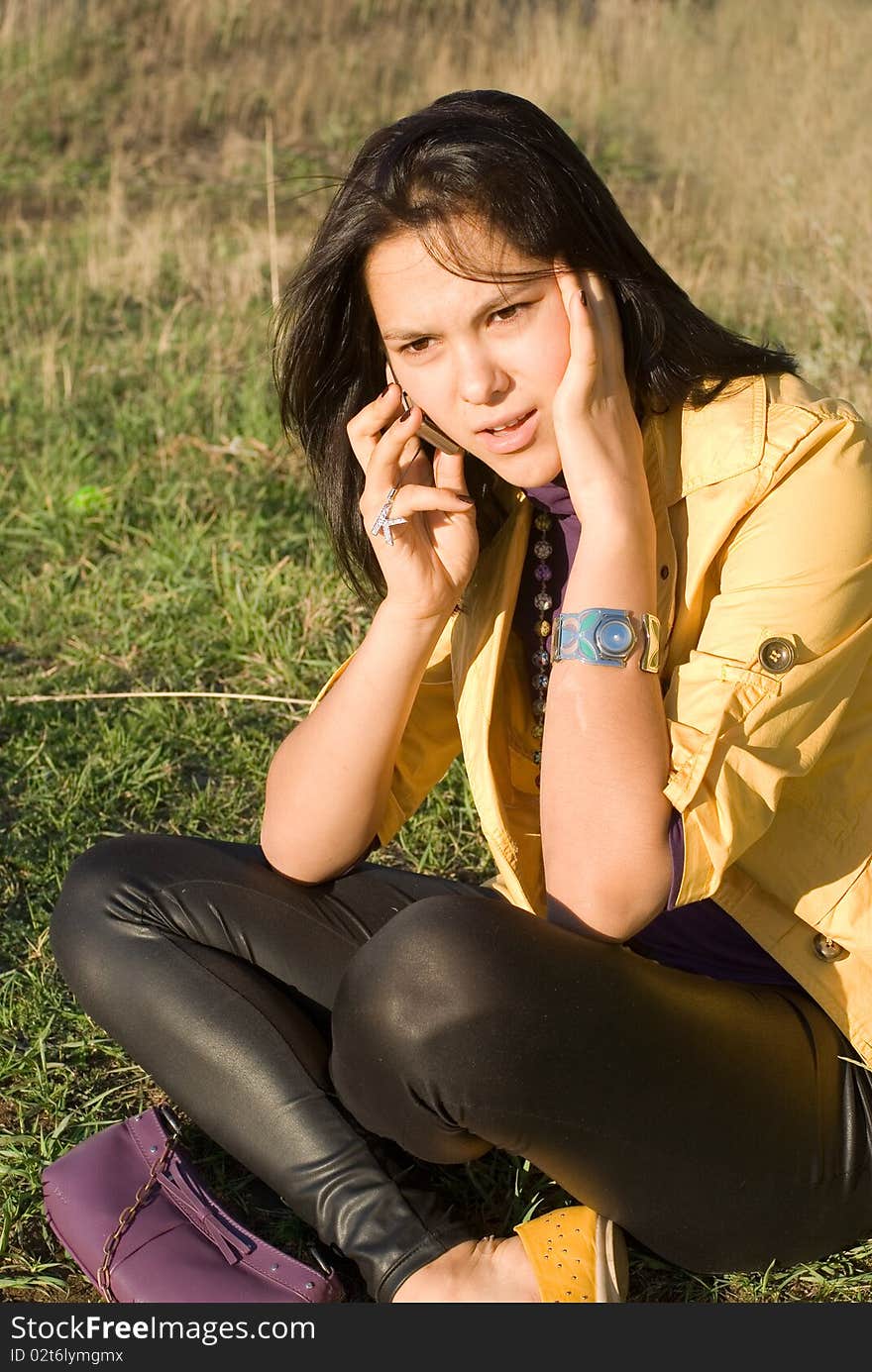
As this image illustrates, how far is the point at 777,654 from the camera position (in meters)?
1.94

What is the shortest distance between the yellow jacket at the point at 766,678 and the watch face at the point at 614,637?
0.29 ft

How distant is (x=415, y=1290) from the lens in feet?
6.71

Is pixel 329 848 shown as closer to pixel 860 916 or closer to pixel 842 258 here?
pixel 860 916

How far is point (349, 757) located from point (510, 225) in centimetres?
83

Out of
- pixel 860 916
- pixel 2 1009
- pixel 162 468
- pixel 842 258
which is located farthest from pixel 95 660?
pixel 842 258

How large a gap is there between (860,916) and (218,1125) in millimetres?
995

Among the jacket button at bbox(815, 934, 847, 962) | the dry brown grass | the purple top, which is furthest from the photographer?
the dry brown grass

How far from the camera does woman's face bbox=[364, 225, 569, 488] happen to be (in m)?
2.05

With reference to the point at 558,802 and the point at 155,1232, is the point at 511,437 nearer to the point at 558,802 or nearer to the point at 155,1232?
the point at 558,802

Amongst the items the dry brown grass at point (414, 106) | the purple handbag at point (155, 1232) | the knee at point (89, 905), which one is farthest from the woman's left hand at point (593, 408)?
the dry brown grass at point (414, 106)

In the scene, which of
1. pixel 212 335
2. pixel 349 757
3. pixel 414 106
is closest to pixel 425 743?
pixel 349 757

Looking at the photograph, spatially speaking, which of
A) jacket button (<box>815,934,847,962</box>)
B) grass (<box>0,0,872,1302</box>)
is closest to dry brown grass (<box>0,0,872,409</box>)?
grass (<box>0,0,872,1302</box>)

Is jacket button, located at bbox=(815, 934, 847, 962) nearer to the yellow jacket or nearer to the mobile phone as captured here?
the yellow jacket

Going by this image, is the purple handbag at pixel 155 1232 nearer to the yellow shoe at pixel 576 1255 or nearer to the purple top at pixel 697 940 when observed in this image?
the yellow shoe at pixel 576 1255
